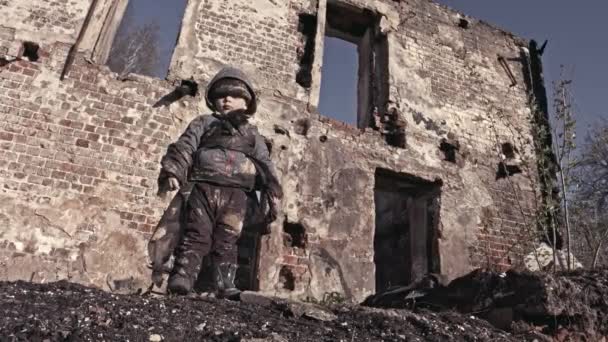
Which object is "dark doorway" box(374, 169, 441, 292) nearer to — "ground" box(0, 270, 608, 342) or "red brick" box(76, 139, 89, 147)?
"ground" box(0, 270, 608, 342)

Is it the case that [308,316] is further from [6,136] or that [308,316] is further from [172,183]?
[6,136]

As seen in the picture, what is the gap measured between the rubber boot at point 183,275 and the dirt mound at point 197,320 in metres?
0.19

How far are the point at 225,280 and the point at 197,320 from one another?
838mm

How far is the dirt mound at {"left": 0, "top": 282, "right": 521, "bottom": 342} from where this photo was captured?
77.0 inches

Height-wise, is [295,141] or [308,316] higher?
[295,141]

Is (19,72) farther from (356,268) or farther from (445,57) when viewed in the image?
(445,57)

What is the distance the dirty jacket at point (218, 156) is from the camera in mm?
3250

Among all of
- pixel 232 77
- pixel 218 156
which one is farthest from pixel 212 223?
pixel 232 77

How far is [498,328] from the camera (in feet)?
9.77

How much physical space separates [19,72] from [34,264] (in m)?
2.48

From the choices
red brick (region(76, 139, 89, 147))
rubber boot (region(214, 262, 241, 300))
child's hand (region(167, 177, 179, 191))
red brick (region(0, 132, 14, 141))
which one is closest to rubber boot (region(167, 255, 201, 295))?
rubber boot (region(214, 262, 241, 300))

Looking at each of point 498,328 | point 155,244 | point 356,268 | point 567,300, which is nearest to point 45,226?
point 155,244

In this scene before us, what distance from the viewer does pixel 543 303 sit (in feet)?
9.68

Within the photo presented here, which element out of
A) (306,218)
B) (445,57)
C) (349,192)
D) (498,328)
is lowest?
(498,328)
